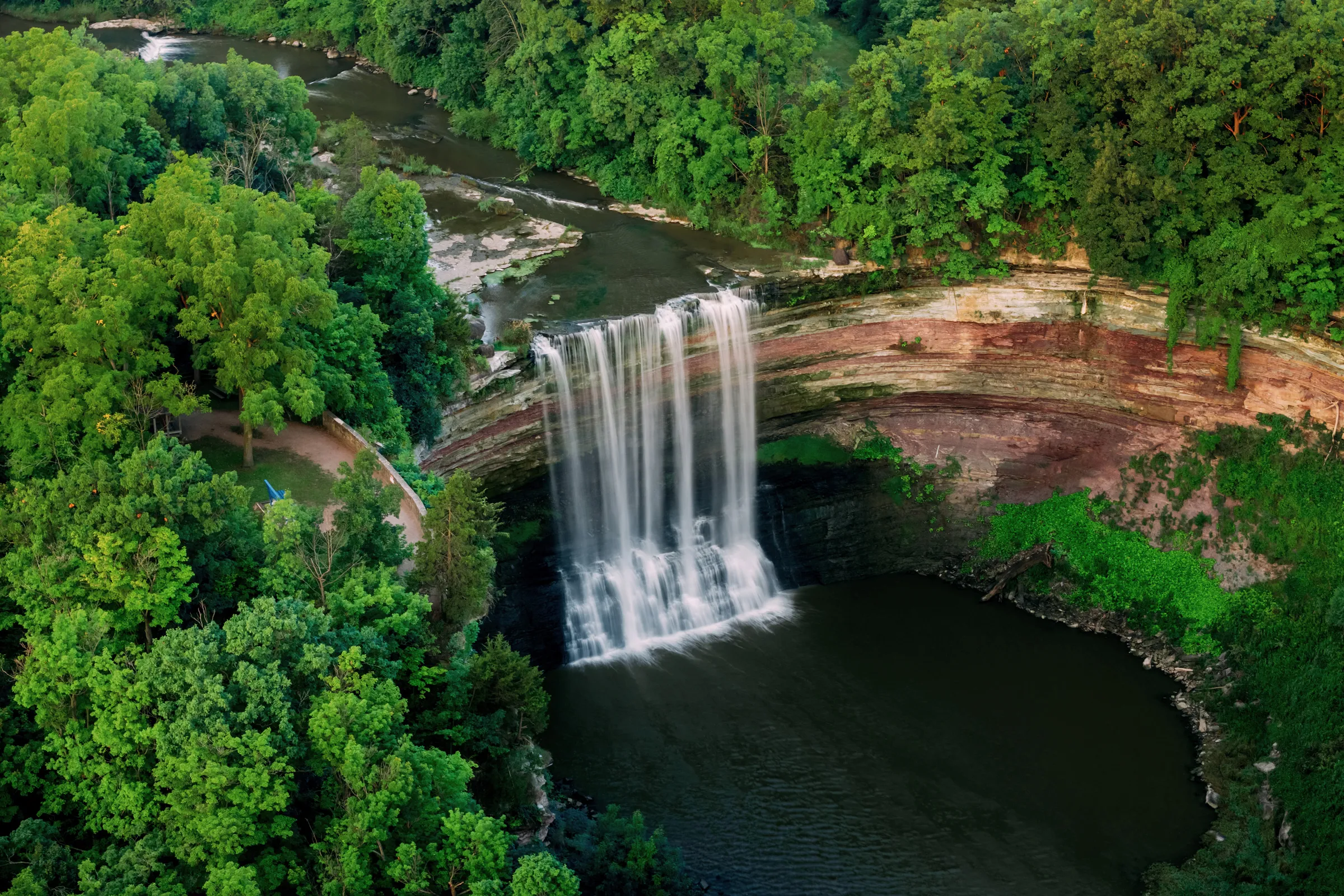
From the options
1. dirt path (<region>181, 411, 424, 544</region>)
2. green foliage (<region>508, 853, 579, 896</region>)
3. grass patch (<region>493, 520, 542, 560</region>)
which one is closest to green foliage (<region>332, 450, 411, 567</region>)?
dirt path (<region>181, 411, 424, 544</region>)

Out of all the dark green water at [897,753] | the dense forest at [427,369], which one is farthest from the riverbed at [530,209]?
the dark green water at [897,753]

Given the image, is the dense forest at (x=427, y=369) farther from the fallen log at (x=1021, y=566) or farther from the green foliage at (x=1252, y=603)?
the fallen log at (x=1021, y=566)

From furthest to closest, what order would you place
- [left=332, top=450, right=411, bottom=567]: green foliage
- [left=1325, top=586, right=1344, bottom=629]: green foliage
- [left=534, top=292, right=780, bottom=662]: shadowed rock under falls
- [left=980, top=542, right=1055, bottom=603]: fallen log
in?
[left=980, top=542, right=1055, bottom=603]: fallen log → [left=534, top=292, right=780, bottom=662]: shadowed rock under falls → [left=1325, top=586, right=1344, bottom=629]: green foliage → [left=332, top=450, right=411, bottom=567]: green foliage

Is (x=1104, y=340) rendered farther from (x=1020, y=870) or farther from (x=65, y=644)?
(x=65, y=644)

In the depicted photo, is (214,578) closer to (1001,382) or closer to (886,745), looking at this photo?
(886,745)

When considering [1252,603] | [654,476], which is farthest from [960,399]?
[1252,603]

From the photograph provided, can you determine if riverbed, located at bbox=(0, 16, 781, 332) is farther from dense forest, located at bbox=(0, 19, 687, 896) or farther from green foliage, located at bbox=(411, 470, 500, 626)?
green foliage, located at bbox=(411, 470, 500, 626)

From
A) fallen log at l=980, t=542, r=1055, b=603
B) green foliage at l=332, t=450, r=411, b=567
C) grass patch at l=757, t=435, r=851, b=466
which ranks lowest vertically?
fallen log at l=980, t=542, r=1055, b=603
